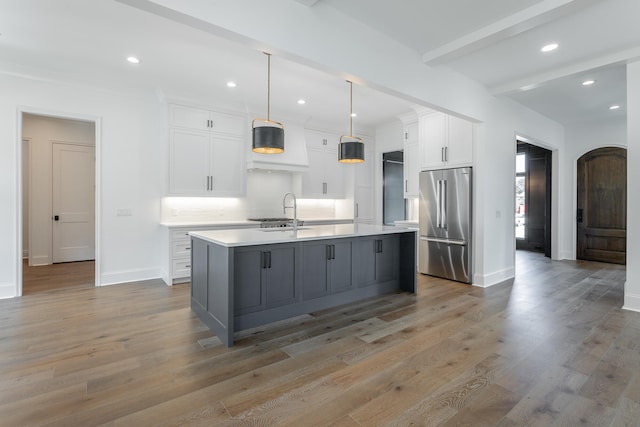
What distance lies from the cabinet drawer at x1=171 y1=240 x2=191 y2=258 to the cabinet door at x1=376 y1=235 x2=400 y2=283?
9.55 ft

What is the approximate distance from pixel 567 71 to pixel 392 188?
13.4 feet

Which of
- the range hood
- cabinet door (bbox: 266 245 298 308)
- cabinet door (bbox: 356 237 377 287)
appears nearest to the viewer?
cabinet door (bbox: 266 245 298 308)

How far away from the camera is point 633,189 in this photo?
11.9 feet

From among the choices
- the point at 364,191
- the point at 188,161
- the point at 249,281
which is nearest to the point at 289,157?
the point at 188,161

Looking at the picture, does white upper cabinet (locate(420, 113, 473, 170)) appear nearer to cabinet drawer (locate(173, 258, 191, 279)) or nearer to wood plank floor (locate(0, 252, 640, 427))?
wood plank floor (locate(0, 252, 640, 427))

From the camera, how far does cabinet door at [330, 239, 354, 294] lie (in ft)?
12.1

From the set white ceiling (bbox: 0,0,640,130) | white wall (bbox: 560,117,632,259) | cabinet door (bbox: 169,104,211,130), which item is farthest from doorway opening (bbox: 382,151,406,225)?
cabinet door (bbox: 169,104,211,130)

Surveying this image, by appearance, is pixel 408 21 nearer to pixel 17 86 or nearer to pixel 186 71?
pixel 186 71

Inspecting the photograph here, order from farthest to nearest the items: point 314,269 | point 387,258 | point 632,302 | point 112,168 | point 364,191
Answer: point 364,191, point 112,168, point 387,258, point 632,302, point 314,269

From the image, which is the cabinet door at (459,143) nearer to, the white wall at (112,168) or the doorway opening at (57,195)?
the white wall at (112,168)

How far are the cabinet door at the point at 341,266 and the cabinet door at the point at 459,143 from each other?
2.38 meters

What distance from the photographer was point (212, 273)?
3080 mm

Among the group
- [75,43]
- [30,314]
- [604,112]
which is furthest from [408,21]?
[604,112]

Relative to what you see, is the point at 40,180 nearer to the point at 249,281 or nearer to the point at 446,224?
the point at 249,281
